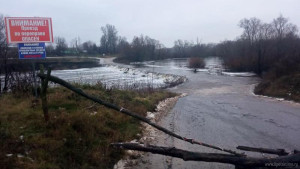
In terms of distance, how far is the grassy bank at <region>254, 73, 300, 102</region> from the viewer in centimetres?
2527

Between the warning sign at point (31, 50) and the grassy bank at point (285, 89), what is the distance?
2027 cm

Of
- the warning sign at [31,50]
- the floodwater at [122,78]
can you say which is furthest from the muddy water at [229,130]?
the floodwater at [122,78]

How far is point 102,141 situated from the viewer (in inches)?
318

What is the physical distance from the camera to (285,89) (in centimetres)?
2770

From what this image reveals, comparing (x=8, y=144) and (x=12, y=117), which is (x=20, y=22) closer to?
(x=12, y=117)

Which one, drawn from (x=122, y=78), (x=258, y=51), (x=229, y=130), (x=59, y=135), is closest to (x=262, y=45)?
(x=258, y=51)

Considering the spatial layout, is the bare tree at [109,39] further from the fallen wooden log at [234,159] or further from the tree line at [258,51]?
the fallen wooden log at [234,159]

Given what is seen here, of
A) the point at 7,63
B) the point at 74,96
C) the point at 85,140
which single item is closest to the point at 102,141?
the point at 85,140

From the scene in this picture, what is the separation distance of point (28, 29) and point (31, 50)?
70 cm

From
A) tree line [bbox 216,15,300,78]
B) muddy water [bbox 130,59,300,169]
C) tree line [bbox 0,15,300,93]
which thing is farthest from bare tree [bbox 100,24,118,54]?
muddy water [bbox 130,59,300,169]

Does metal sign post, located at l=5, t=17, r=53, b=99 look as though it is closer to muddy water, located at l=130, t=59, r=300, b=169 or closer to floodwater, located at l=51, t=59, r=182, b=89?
muddy water, located at l=130, t=59, r=300, b=169

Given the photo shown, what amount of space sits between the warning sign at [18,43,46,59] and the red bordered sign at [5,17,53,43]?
160 millimetres

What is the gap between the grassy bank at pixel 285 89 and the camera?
25.3m

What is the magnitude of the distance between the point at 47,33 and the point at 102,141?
14.5 ft
